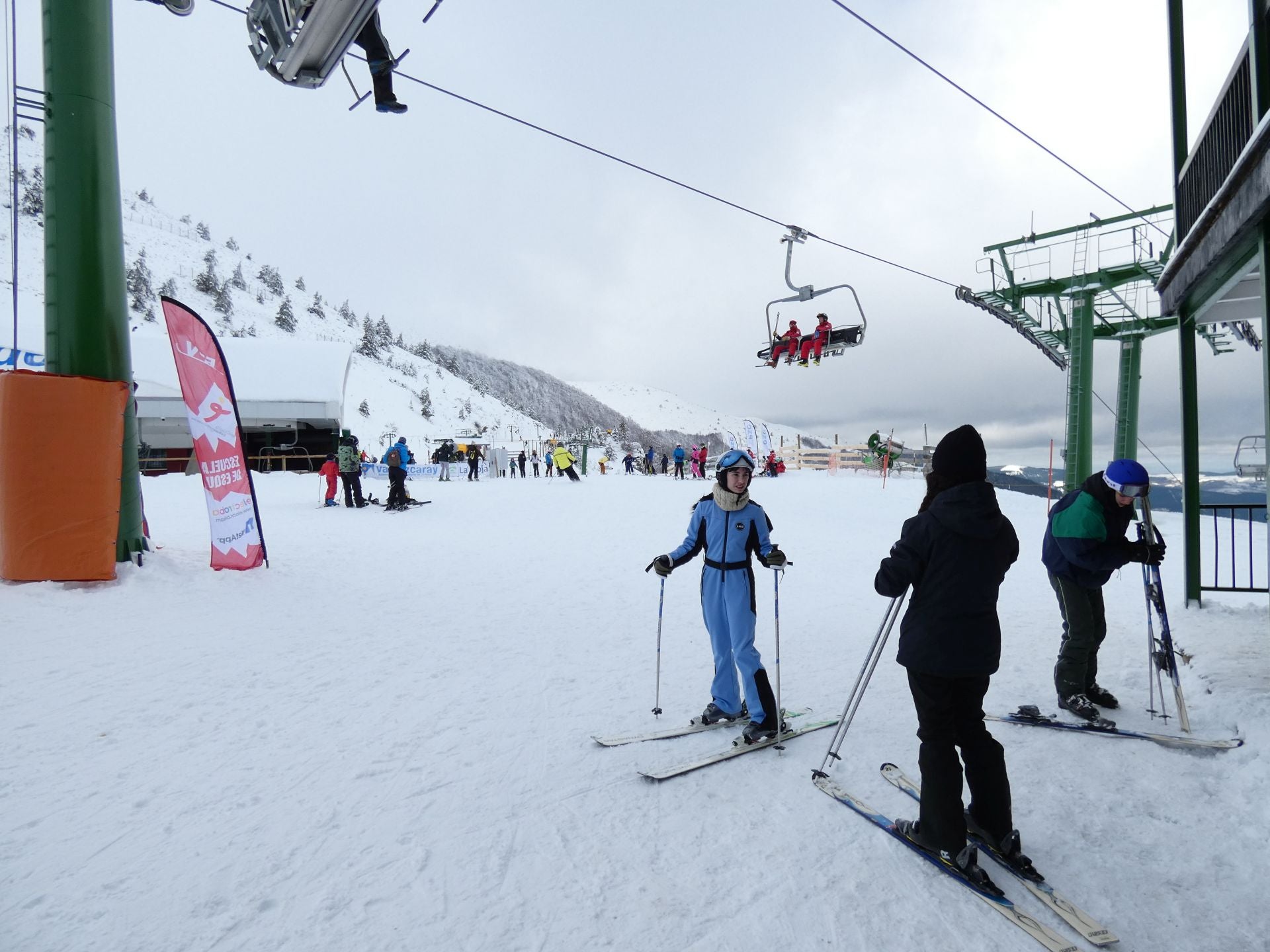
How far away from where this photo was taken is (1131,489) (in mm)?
3662

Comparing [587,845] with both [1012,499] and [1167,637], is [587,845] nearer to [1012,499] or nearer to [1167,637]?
[1167,637]

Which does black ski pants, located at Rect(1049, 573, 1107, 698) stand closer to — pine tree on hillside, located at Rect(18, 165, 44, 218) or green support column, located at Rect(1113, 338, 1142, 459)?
green support column, located at Rect(1113, 338, 1142, 459)

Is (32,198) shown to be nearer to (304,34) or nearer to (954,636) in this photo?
(304,34)

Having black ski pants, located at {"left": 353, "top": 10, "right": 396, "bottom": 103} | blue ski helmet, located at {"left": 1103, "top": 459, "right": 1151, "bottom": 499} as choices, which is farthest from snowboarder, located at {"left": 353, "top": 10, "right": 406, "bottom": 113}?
blue ski helmet, located at {"left": 1103, "top": 459, "right": 1151, "bottom": 499}

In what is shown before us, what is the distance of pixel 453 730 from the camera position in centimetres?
382

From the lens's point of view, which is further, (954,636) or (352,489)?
(352,489)

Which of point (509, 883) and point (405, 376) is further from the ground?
point (405, 376)

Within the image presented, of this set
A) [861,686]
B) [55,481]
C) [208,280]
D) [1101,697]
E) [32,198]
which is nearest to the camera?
[861,686]

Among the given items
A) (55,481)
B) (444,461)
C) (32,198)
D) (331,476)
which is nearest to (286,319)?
(32,198)

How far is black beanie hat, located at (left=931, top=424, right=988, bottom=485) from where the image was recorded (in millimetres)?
2631

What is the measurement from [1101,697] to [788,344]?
37.2ft

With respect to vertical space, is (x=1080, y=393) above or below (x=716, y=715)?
above

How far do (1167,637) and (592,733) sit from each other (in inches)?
143

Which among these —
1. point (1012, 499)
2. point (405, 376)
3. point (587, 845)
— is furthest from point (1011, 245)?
point (405, 376)
